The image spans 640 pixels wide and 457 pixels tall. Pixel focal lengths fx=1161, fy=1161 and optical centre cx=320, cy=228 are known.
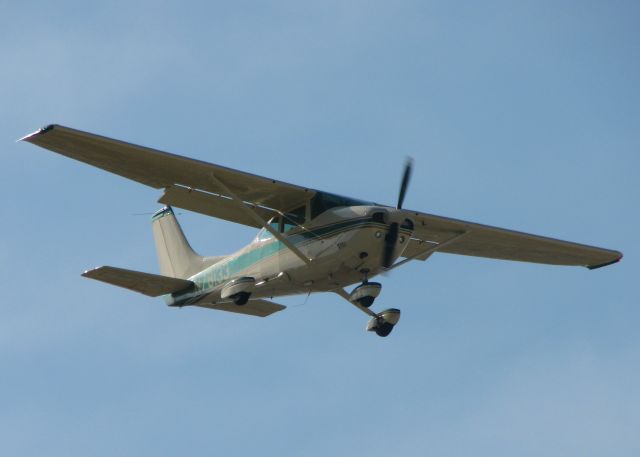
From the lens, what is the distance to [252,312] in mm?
26203

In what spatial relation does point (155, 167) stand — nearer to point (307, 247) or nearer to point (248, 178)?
point (248, 178)

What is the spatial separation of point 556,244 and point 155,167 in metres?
9.97

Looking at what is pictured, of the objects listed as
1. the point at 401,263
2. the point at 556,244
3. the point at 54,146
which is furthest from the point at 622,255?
the point at 54,146

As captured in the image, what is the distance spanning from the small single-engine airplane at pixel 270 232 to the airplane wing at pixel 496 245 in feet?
0.16

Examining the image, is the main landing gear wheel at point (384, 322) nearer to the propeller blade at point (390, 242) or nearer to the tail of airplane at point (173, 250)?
the propeller blade at point (390, 242)

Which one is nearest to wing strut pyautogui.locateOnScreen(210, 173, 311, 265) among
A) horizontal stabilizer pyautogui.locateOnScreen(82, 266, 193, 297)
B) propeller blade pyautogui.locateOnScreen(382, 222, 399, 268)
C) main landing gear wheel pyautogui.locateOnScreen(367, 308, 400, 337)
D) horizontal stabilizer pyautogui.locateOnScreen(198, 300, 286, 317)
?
propeller blade pyautogui.locateOnScreen(382, 222, 399, 268)

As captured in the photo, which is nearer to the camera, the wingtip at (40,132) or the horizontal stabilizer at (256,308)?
the wingtip at (40,132)

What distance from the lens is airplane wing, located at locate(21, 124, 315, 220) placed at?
21.3m

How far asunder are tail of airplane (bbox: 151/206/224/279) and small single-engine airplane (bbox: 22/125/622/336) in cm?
120

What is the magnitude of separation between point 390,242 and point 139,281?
5723 mm

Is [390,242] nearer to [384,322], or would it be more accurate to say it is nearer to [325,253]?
[325,253]

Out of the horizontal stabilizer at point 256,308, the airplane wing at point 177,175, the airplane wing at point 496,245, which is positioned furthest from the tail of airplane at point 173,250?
the airplane wing at point 496,245

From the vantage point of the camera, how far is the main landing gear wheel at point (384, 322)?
24.2 m

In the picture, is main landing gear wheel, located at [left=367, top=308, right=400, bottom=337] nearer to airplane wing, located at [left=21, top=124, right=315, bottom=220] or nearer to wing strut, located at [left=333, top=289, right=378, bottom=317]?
wing strut, located at [left=333, top=289, right=378, bottom=317]
